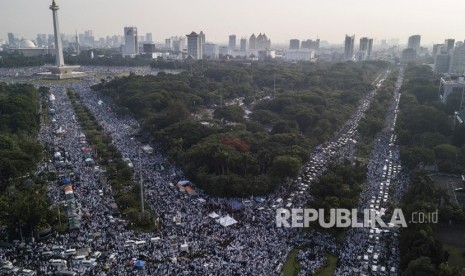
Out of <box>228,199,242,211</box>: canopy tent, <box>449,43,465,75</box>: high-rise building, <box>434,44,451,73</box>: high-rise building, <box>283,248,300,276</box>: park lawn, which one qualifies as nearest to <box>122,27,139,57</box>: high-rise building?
<box>434,44,451,73</box>: high-rise building

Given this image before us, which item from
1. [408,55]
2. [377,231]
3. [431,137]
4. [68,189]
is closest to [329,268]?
[377,231]

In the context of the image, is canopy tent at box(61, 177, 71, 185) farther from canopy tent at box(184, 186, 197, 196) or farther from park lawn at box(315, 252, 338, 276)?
park lawn at box(315, 252, 338, 276)

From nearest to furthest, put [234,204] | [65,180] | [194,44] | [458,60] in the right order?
[234,204] → [65,180] → [458,60] → [194,44]

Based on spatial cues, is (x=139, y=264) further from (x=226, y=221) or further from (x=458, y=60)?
(x=458, y=60)

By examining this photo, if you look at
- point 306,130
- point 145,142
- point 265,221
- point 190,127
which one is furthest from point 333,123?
point 265,221

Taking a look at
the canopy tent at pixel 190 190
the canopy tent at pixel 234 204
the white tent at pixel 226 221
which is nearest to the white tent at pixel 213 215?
the white tent at pixel 226 221

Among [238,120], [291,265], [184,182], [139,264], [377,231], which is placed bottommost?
[291,265]
